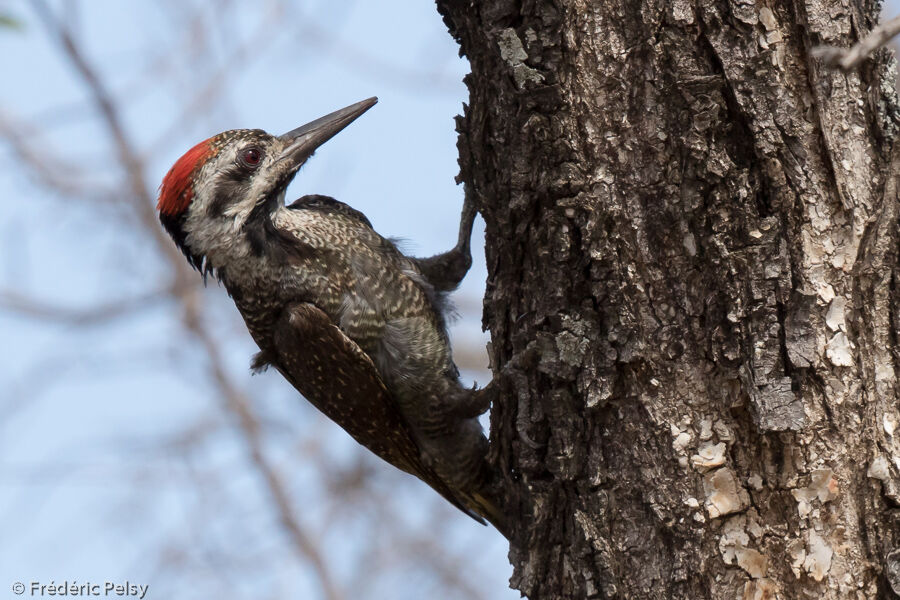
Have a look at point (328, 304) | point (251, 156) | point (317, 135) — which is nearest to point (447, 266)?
point (328, 304)

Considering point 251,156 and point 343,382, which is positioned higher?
point 251,156

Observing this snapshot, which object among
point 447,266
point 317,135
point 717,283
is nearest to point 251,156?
point 317,135

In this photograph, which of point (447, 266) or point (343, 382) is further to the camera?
point (447, 266)

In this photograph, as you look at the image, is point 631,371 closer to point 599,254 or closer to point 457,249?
point 599,254

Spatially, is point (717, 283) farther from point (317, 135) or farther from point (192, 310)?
point (192, 310)

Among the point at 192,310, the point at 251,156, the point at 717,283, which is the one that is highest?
the point at 192,310

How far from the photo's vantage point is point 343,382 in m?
4.25

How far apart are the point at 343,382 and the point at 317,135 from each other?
1.15m

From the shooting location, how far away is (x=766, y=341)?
252cm

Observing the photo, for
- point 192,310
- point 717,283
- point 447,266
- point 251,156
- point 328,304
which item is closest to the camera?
point 717,283

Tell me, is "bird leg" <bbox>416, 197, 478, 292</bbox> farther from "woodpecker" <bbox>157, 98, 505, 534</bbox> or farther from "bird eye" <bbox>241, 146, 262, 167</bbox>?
"bird eye" <bbox>241, 146, 262, 167</bbox>

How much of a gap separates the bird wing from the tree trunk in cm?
151

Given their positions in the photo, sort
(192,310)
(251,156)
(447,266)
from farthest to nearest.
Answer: (192,310), (447,266), (251,156)

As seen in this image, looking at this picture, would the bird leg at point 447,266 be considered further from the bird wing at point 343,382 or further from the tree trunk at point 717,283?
the tree trunk at point 717,283
